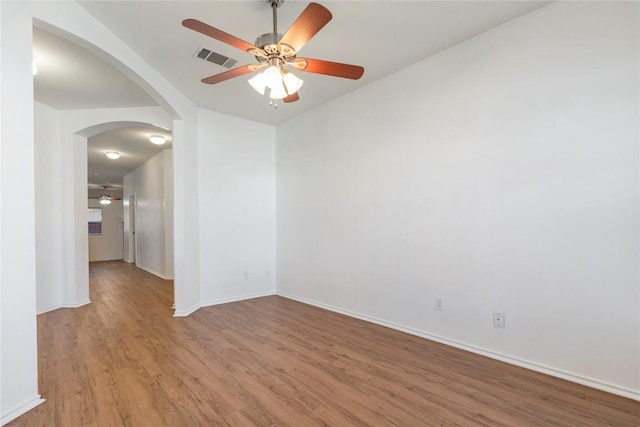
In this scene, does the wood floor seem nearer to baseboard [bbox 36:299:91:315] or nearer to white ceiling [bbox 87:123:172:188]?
baseboard [bbox 36:299:91:315]

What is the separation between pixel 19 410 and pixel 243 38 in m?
3.07

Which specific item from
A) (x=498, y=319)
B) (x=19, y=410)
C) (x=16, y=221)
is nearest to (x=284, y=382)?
(x=19, y=410)

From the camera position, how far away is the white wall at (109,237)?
9924mm

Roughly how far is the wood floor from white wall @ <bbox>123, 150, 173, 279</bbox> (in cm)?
305

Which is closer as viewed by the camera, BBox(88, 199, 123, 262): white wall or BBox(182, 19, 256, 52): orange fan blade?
BBox(182, 19, 256, 52): orange fan blade

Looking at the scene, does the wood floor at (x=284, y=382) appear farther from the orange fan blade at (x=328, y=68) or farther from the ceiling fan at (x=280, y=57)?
the orange fan blade at (x=328, y=68)

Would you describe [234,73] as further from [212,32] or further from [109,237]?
[109,237]

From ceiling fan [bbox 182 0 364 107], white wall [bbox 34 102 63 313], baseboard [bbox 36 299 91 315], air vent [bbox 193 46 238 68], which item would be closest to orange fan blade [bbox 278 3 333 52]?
ceiling fan [bbox 182 0 364 107]

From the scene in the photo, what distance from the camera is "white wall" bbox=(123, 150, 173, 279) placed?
6270 mm

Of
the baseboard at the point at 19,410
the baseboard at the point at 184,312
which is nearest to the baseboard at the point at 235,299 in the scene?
the baseboard at the point at 184,312

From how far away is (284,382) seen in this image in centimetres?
221

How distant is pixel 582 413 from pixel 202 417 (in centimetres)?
233

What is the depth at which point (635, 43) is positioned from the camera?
6.40ft

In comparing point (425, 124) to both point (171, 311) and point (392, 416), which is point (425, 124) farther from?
point (171, 311)
